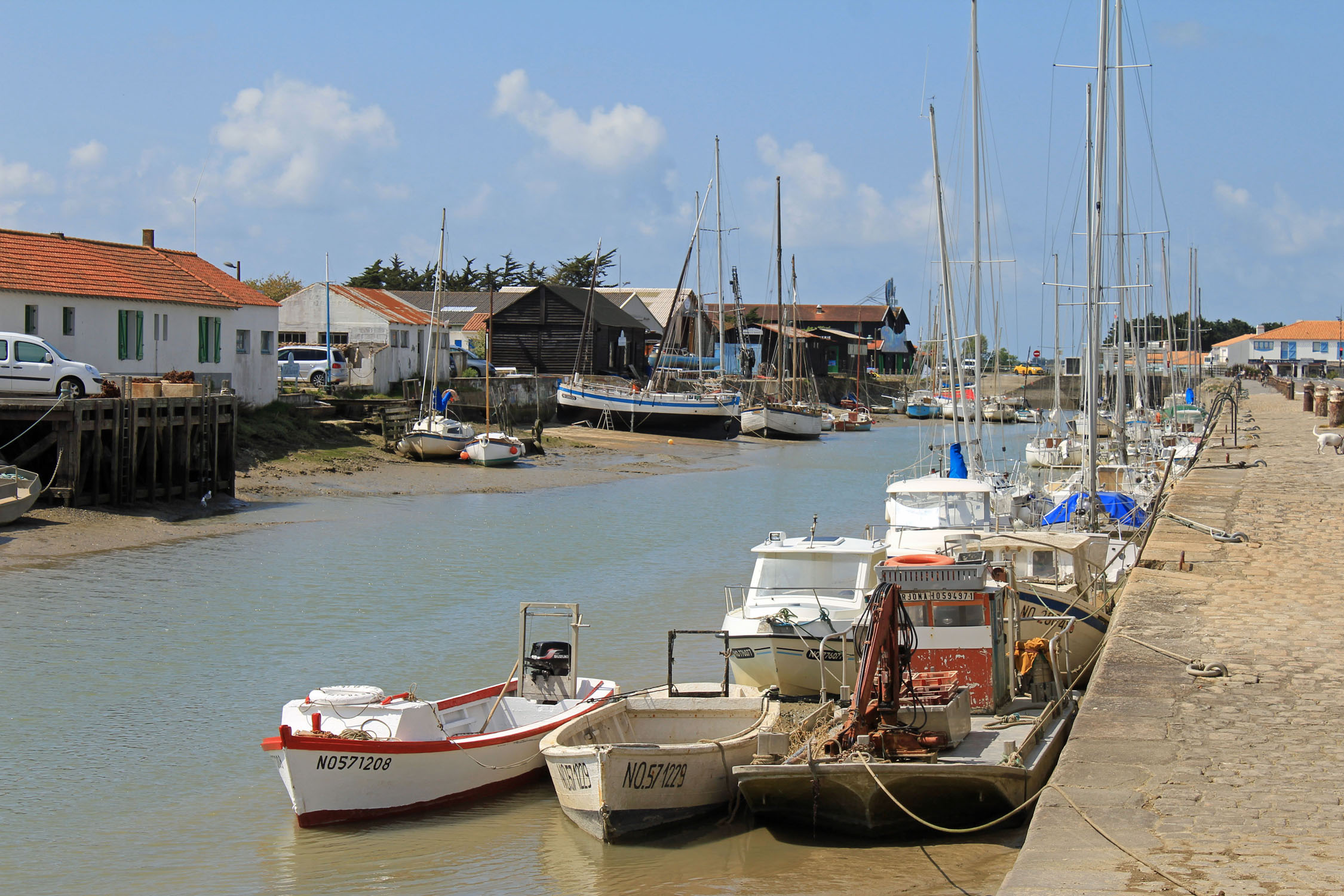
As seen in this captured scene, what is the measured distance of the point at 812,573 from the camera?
51.9ft

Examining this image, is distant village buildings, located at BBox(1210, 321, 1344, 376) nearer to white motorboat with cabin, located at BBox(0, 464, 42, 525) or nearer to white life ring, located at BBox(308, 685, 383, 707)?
white motorboat with cabin, located at BBox(0, 464, 42, 525)

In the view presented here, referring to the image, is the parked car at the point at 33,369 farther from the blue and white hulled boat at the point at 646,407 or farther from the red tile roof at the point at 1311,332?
the red tile roof at the point at 1311,332

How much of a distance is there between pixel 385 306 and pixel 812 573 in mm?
A: 50609

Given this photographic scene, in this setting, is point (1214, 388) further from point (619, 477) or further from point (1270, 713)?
point (1270, 713)

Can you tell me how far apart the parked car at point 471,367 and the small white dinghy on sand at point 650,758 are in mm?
49741

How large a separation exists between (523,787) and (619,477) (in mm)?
33530

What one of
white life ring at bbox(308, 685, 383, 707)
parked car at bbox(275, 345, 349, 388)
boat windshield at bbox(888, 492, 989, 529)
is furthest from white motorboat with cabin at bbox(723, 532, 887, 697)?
parked car at bbox(275, 345, 349, 388)

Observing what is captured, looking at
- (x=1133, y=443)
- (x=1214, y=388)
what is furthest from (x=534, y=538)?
(x=1214, y=388)

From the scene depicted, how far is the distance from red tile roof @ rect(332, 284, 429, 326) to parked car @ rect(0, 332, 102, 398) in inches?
1219

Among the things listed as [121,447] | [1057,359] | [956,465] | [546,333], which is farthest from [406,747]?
[546,333]

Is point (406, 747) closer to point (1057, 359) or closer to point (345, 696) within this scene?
point (345, 696)

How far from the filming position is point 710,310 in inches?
3952

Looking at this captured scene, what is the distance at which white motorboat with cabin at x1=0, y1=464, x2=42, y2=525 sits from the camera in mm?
25844

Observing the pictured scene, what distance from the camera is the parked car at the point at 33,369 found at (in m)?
29.2
